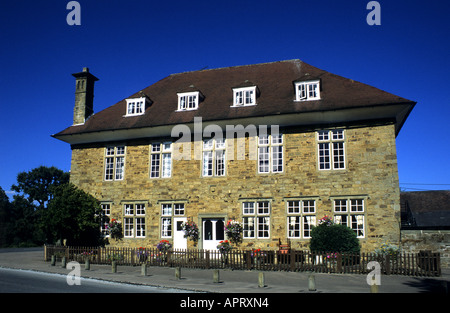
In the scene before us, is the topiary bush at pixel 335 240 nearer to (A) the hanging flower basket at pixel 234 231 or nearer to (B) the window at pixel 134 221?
(A) the hanging flower basket at pixel 234 231

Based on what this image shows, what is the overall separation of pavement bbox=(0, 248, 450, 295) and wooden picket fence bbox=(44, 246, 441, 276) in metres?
0.48

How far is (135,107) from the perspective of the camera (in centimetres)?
2362

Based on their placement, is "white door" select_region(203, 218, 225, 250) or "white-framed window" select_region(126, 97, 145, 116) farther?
"white-framed window" select_region(126, 97, 145, 116)

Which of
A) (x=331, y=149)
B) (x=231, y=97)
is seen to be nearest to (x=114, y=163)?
(x=231, y=97)

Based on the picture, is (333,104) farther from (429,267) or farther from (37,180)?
(37,180)

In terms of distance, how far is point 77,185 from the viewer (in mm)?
23656

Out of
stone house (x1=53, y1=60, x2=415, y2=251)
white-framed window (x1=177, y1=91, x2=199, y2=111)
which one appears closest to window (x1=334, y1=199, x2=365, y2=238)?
stone house (x1=53, y1=60, x2=415, y2=251)

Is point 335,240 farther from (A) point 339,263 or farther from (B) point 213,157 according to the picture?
(B) point 213,157

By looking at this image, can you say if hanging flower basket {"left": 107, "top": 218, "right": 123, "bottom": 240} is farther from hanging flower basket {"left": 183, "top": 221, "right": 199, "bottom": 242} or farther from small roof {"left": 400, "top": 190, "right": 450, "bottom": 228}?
small roof {"left": 400, "top": 190, "right": 450, "bottom": 228}

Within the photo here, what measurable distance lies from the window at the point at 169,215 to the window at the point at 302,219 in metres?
6.01

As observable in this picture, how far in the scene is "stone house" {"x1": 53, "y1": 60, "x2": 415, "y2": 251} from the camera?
18.7 meters

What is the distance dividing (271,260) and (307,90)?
903 cm
